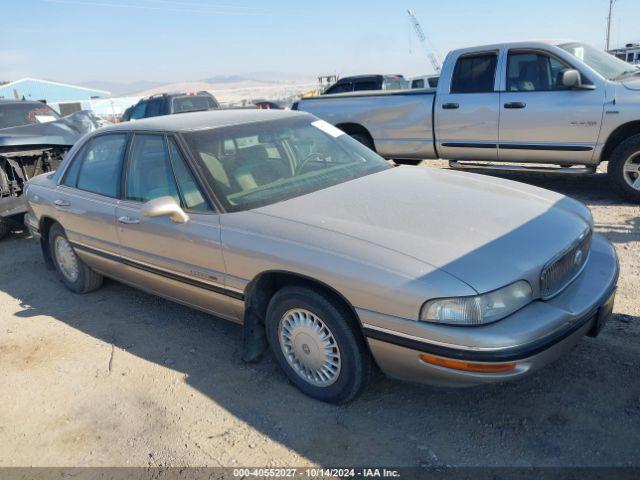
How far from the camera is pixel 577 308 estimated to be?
2678mm

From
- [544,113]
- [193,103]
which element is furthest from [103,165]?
[193,103]

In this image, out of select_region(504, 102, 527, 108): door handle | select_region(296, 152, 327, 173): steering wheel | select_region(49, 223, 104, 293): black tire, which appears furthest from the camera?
select_region(504, 102, 527, 108): door handle

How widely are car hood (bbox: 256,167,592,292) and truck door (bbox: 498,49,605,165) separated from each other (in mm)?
3345

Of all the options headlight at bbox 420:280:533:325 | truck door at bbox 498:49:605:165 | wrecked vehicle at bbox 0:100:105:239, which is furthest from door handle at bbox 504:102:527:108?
wrecked vehicle at bbox 0:100:105:239

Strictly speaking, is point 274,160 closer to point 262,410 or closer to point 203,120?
point 203,120

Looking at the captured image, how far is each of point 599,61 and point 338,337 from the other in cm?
590

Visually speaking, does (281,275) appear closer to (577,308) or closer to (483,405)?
(483,405)

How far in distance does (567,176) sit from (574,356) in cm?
560

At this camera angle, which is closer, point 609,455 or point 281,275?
point 609,455

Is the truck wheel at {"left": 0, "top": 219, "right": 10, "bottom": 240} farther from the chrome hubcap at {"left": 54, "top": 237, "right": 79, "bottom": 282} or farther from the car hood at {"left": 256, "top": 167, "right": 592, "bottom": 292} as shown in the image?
the car hood at {"left": 256, "top": 167, "right": 592, "bottom": 292}

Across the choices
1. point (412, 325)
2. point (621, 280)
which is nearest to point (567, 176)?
point (621, 280)

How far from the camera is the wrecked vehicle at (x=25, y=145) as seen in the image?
283 inches

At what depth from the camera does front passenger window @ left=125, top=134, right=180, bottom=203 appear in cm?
371

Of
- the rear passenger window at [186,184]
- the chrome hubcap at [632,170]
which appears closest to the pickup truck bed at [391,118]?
the chrome hubcap at [632,170]
